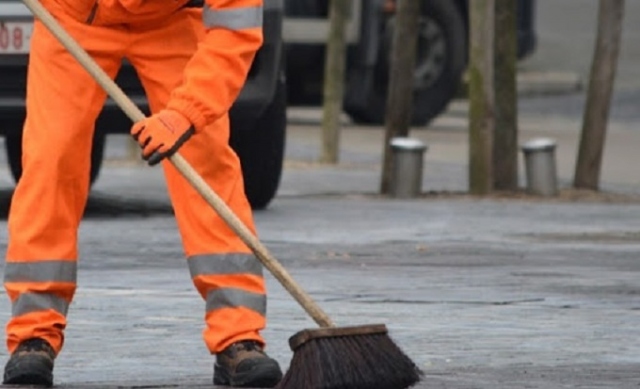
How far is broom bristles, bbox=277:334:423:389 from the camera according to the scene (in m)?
5.73

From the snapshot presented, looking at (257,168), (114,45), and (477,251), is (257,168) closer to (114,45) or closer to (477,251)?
(477,251)

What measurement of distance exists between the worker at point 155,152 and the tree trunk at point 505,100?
658 centimetres

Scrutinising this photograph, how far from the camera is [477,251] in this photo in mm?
9570

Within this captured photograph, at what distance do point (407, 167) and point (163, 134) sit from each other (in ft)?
→ 21.6

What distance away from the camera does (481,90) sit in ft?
40.5

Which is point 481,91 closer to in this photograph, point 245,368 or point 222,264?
point 222,264

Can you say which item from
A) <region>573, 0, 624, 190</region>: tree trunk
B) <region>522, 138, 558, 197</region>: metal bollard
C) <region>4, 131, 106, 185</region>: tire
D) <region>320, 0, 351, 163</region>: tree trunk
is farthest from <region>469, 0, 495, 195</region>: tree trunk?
<region>320, 0, 351, 163</region>: tree trunk

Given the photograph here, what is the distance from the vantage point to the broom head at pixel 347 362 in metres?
5.73

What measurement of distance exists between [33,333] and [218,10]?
2.94ft

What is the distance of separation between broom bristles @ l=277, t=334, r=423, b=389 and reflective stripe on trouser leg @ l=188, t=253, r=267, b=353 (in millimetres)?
411

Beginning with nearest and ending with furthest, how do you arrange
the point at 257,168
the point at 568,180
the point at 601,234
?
the point at 601,234, the point at 257,168, the point at 568,180

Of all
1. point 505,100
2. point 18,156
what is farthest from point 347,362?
point 18,156

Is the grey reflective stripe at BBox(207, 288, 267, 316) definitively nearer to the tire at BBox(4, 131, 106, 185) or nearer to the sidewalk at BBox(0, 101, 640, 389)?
the sidewalk at BBox(0, 101, 640, 389)

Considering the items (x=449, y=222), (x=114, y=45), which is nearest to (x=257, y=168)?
(x=449, y=222)
